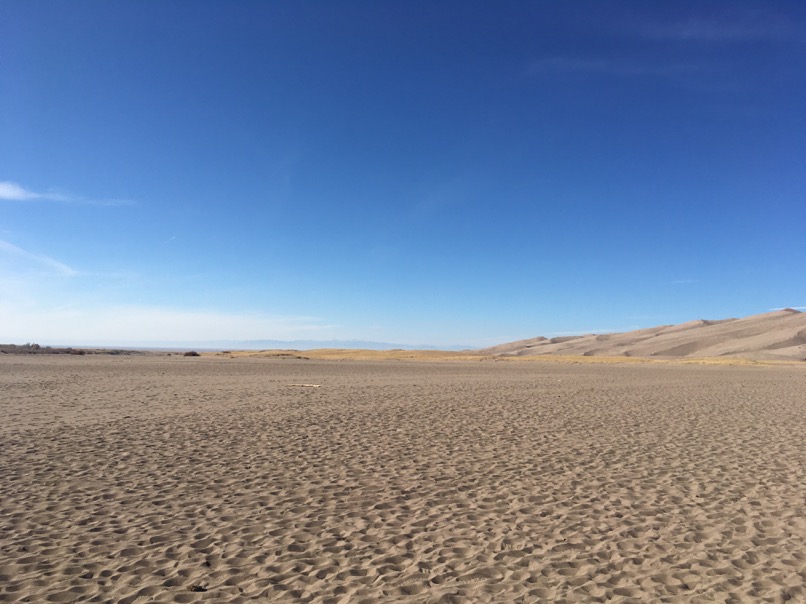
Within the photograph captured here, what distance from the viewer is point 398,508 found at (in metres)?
7.56

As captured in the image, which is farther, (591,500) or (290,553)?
(591,500)

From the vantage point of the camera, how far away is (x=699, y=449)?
11.9m

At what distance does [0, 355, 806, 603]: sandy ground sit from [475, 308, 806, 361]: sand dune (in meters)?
68.7

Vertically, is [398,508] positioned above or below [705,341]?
below

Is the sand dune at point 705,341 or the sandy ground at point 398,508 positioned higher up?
the sand dune at point 705,341

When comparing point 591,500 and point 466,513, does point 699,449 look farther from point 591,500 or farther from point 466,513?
point 466,513

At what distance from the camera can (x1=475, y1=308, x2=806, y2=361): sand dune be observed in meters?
80.7

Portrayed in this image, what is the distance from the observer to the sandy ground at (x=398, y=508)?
17.4 feet

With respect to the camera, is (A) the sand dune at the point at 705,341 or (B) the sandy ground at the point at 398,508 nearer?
(B) the sandy ground at the point at 398,508

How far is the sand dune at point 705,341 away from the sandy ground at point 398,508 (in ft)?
225

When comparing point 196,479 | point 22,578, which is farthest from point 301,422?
point 22,578

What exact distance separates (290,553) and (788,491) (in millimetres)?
8065

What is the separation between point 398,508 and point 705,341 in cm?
10316

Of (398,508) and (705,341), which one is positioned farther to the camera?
(705,341)
